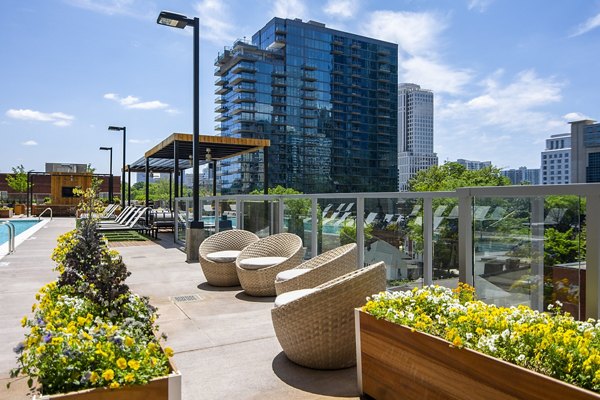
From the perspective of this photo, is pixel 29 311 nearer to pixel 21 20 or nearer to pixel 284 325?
pixel 284 325

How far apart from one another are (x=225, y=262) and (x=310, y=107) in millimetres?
84729

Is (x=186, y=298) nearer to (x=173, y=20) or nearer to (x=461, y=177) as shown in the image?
(x=173, y=20)

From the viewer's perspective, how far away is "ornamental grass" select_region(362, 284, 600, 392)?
1.79 metres

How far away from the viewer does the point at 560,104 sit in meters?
98.0

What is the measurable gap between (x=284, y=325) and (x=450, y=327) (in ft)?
4.74

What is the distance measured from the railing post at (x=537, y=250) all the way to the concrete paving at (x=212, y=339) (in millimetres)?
1429

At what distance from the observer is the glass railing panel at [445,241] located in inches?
171

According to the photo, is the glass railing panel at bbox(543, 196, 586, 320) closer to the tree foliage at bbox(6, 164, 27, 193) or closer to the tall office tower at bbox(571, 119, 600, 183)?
the tree foliage at bbox(6, 164, 27, 193)

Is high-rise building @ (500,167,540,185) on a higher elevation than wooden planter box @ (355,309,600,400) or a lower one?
higher

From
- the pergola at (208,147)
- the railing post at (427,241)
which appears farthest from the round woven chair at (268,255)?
the pergola at (208,147)

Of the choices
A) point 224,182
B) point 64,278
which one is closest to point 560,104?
point 224,182

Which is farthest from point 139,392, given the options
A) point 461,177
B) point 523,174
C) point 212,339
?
point 523,174

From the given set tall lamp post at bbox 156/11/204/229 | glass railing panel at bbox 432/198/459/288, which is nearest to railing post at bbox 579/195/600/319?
glass railing panel at bbox 432/198/459/288

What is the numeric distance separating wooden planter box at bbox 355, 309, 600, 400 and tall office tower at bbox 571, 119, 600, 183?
86.8 meters
